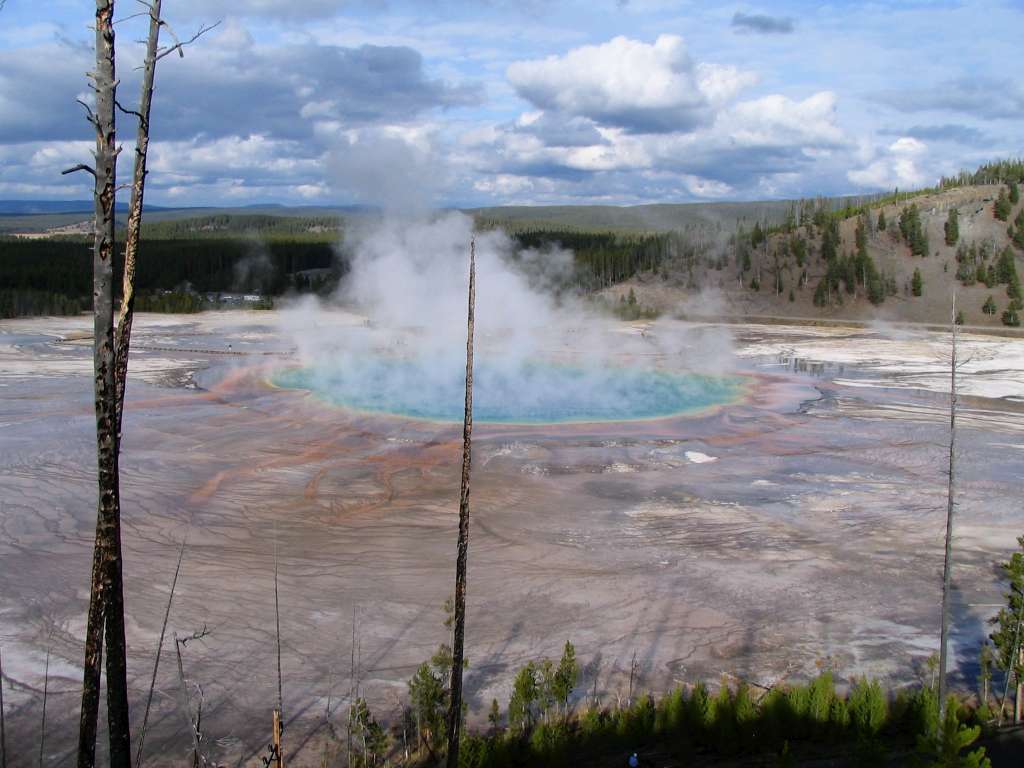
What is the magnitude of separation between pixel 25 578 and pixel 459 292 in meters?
30.0

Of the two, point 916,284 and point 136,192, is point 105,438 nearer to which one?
point 136,192

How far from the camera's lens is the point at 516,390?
23.3 meters

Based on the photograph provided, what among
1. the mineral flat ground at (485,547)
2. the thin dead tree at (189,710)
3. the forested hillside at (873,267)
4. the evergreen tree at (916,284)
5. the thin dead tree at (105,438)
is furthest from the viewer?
the evergreen tree at (916,284)

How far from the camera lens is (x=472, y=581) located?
33.8 ft

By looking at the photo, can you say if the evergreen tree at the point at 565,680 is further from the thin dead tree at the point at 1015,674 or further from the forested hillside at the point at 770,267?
the forested hillside at the point at 770,267

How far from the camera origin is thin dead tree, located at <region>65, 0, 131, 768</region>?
3.57 meters

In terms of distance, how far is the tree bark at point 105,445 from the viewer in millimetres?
3576

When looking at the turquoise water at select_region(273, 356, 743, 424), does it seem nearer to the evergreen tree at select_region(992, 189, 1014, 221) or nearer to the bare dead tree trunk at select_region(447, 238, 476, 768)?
the bare dead tree trunk at select_region(447, 238, 476, 768)

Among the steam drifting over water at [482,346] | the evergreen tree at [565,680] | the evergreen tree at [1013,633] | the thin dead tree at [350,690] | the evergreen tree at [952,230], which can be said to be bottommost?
the thin dead tree at [350,690]

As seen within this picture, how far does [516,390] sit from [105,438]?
64.5 feet

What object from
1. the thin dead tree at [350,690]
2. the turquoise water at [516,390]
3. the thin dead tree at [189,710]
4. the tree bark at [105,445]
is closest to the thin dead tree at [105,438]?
the tree bark at [105,445]

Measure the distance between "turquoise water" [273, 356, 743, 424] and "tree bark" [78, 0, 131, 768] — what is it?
15174 mm

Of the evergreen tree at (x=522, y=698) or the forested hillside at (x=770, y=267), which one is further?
the forested hillside at (x=770, y=267)

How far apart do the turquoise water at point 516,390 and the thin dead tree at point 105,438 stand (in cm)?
1517
